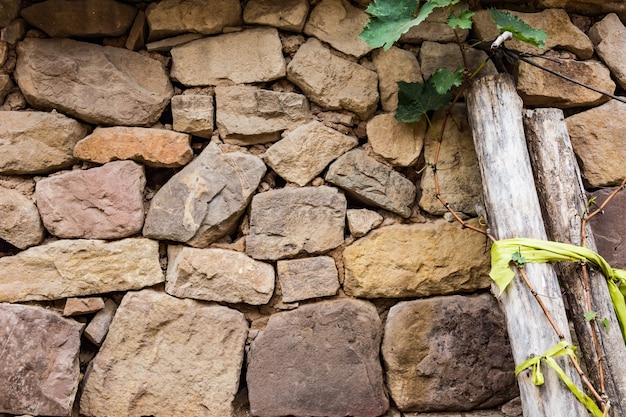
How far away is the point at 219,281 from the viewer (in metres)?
1.47

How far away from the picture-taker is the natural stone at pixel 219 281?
4.80ft

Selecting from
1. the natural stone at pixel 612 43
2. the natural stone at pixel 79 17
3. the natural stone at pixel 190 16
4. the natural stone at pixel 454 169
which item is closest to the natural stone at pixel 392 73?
the natural stone at pixel 454 169

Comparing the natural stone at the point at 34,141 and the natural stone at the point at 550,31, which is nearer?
the natural stone at the point at 34,141

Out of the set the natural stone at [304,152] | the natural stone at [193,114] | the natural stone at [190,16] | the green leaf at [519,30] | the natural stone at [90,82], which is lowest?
the natural stone at [90,82]

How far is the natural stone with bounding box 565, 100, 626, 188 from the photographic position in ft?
5.19

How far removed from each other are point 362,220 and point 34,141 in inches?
39.1

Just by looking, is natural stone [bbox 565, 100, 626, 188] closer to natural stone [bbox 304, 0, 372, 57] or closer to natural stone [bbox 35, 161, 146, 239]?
natural stone [bbox 304, 0, 372, 57]

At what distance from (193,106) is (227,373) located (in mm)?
789

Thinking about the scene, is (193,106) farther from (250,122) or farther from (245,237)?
(245,237)

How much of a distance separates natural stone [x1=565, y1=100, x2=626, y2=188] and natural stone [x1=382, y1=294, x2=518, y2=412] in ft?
1.81

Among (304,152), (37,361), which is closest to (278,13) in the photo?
(304,152)

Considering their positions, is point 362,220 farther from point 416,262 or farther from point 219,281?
point 219,281

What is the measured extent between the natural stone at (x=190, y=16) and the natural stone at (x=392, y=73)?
1.59ft

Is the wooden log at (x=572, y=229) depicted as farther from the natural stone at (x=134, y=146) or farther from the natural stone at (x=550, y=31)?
the natural stone at (x=134, y=146)
